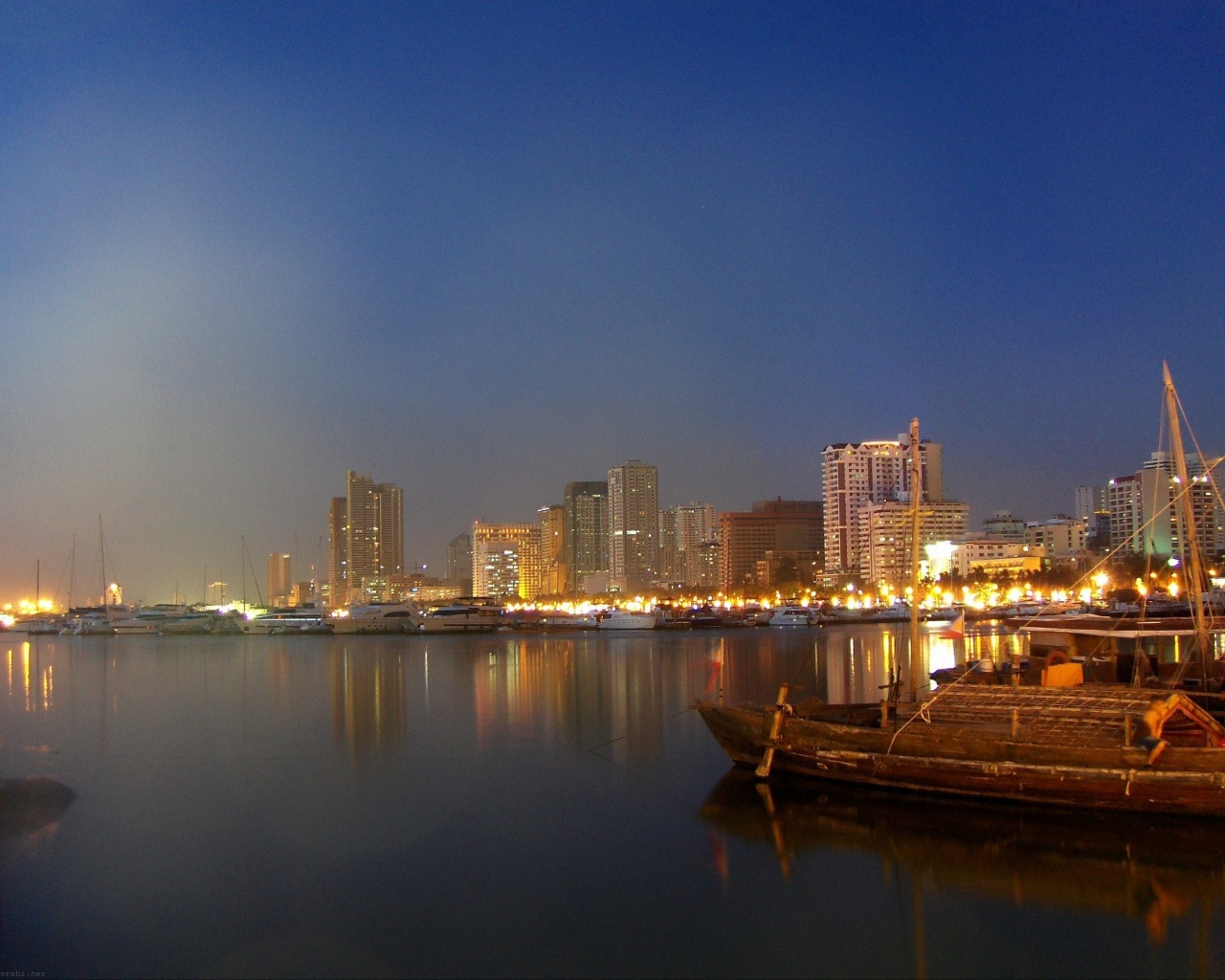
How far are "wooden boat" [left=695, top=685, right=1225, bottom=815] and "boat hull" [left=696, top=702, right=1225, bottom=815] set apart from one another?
0.02 metres

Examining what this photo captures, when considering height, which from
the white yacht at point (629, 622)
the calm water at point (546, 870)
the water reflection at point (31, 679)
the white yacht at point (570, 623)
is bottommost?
the white yacht at point (570, 623)

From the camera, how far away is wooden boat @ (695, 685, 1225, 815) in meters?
15.9

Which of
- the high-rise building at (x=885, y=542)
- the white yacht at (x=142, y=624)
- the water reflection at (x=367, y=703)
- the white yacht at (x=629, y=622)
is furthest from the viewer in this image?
the high-rise building at (x=885, y=542)

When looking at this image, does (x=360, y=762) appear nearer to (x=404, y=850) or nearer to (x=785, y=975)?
(x=404, y=850)

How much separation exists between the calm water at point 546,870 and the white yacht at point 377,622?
90.2 metres

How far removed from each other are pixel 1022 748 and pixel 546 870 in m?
8.56

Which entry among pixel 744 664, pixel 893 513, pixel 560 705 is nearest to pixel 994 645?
pixel 744 664

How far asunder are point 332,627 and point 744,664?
76823 mm

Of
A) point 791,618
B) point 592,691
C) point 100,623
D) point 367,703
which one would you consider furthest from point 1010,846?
point 100,623

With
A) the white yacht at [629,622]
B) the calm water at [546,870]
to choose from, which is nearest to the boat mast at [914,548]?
the calm water at [546,870]

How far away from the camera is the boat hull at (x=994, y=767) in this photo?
15.7 m

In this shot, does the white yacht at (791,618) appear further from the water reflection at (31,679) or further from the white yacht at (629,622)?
the water reflection at (31,679)

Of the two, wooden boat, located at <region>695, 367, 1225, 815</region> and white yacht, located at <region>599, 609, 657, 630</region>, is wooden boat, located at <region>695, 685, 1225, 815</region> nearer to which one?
wooden boat, located at <region>695, 367, 1225, 815</region>

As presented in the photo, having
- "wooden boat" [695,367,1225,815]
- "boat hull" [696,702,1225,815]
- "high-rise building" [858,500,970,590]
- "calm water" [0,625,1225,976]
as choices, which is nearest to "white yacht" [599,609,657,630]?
"high-rise building" [858,500,970,590]
